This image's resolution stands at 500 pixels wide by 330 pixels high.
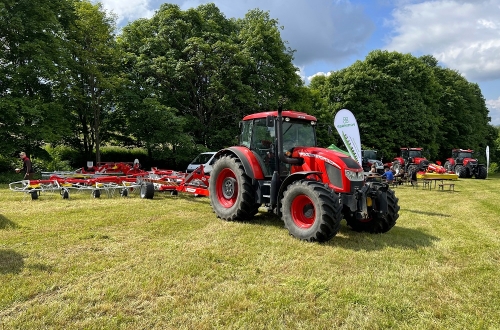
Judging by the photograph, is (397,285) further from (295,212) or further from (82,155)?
(82,155)

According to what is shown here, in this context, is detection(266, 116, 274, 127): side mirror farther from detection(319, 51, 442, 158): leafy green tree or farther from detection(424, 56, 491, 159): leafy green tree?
detection(424, 56, 491, 159): leafy green tree

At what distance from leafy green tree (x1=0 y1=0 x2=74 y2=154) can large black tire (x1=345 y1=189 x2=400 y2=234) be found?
41.7ft

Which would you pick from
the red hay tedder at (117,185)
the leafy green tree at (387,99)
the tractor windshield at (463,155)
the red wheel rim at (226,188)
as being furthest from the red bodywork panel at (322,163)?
the tractor windshield at (463,155)

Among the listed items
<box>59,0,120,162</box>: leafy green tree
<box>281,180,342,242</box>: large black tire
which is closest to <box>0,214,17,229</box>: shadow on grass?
<box>281,180,342,242</box>: large black tire

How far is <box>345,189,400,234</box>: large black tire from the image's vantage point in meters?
6.16

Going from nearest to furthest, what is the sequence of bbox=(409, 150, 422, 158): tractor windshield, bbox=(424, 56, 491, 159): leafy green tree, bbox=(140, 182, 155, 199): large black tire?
1. bbox=(140, 182, 155, 199): large black tire
2. bbox=(409, 150, 422, 158): tractor windshield
3. bbox=(424, 56, 491, 159): leafy green tree

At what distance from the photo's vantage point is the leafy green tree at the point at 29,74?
13.6 metres

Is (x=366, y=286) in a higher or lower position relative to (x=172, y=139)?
lower

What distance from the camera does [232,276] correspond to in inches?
160

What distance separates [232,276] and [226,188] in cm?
368

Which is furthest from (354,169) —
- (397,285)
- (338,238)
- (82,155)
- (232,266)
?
(82,155)

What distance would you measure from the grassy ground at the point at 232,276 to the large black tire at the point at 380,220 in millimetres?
204

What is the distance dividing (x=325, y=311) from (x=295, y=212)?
8.91ft

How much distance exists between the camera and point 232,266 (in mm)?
4391
